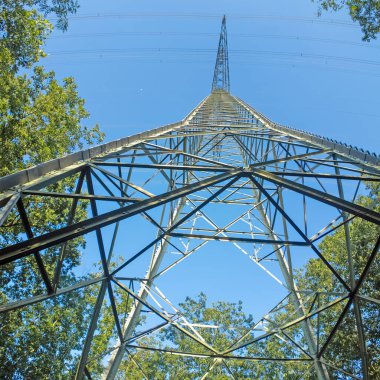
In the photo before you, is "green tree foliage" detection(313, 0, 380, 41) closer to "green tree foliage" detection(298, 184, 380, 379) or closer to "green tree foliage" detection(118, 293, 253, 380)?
"green tree foliage" detection(298, 184, 380, 379)

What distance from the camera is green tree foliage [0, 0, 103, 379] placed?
1130 cm

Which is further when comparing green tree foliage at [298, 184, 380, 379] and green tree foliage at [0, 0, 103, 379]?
green tree foliage at [298, 184, 380, 379]

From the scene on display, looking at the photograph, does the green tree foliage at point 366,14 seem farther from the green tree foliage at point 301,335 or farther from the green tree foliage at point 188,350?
the green tree foliage at point 188,350

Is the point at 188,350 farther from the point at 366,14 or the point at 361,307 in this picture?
the point at 366,14

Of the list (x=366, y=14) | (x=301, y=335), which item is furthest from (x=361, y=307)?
(x=366, y=14)

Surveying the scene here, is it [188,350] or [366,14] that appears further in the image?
[188,350]

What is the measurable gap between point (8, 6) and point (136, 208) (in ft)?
32.3

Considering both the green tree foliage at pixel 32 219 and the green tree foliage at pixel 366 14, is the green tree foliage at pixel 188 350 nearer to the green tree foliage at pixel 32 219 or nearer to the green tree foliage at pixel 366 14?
the green tree foliage at pixel 32 219

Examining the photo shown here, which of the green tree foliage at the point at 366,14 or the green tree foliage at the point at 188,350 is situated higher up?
the green tree foliage at the point at 366,14

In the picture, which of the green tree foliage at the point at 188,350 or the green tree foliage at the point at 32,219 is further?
the green tree foliage at the point at 188,350

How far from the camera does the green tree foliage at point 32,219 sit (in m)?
11.3

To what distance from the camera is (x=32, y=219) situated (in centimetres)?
1231

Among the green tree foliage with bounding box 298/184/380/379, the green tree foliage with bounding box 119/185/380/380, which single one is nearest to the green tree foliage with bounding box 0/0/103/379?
the green tree foliage with bounding box 119/185/380/380

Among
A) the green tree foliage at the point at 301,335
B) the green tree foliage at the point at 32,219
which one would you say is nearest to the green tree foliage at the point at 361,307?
the green tree foliage at the point at 301,335
